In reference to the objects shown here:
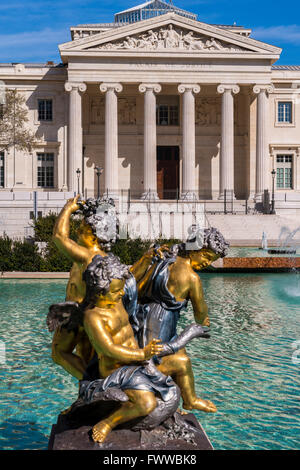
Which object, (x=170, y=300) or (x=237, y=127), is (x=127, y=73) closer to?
(x=237, y=127)

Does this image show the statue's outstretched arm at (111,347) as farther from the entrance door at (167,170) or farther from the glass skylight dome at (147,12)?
the glass skylight dome at (147,12)

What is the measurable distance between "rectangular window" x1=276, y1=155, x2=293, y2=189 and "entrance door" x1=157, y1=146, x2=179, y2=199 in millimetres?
8712

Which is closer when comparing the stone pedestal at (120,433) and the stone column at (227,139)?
the stone pedestal at (120,433)

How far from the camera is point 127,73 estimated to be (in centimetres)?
4625

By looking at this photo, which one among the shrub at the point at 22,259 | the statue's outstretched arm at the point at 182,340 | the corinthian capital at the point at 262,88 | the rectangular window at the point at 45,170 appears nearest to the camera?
the statue's outstretched arm at the point at 182,340

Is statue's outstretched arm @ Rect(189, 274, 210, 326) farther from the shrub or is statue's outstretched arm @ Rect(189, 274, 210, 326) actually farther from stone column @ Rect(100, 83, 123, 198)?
stone column @ Rect(100, 83, 123, 198)

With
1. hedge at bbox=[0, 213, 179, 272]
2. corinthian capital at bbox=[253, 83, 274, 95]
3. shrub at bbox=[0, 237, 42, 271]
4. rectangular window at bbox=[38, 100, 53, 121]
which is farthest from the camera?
rectangular window at bbox=[38, 100, 53, 121]

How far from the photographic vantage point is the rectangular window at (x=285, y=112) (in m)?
51.0

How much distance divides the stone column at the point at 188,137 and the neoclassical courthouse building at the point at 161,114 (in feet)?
0.26

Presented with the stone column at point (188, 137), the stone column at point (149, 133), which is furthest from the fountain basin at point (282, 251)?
the stone column at point (149, 133)

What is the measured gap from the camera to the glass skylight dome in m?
68.9

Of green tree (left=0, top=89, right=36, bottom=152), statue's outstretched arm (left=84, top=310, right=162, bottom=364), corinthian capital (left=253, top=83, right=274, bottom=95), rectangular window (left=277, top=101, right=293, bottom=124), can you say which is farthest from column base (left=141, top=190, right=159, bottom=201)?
statue's outstretched arm (left=84, top=310, right=162, bottom=364)

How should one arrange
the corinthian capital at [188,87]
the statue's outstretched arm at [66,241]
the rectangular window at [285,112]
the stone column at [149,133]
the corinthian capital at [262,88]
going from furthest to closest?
the rectangular window at [285,112] → the corinthian capital at [262,88] → the corinthian capital at [188,87] → the stone column at [149,133] → the statue's outstretched arm at [66,241]

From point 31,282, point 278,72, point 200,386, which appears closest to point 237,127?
point 278,72
